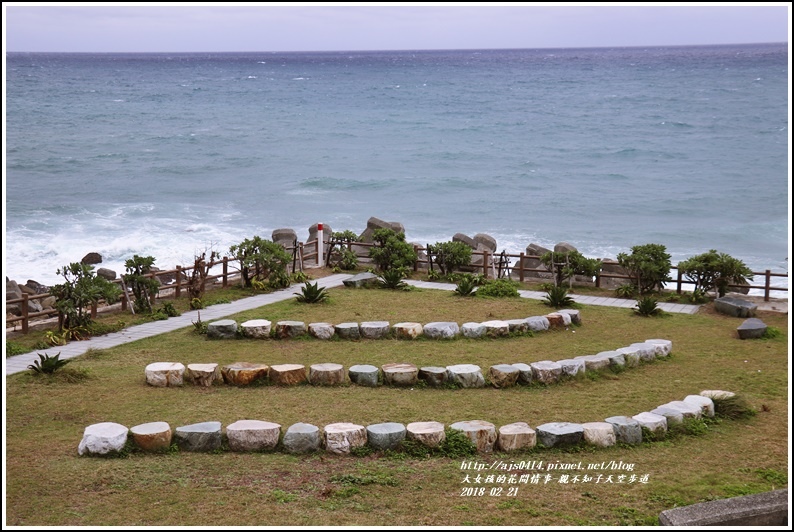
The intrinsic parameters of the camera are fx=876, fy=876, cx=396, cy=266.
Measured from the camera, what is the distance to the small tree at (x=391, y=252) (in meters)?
21.5

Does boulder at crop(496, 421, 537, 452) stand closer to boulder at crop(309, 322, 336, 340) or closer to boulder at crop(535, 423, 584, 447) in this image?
boulder at crop(535, 423, 584, 447)

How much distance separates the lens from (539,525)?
8.21 metres

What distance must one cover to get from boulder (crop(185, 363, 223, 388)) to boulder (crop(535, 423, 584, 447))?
16.4ft

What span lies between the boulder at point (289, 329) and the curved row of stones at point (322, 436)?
5.22 meters

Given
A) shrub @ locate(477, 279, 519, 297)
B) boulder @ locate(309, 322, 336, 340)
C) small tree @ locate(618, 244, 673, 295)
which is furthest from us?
small tree @ locate(618, 244, 673, 295)

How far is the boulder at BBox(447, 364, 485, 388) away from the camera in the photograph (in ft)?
41.5

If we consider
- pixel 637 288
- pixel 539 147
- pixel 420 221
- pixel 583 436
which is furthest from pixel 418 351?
pixel 539 147

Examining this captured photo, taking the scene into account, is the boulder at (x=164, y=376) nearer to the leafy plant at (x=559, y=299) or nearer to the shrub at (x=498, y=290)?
the shrub at (x=498, y=290)

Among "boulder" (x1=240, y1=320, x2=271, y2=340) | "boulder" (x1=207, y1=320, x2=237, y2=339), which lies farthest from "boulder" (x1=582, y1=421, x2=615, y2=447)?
"boulder" (x1=207, y1=320, x2=237, y2=339)

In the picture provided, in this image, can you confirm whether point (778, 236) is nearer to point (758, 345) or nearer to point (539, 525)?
point (758, 345)

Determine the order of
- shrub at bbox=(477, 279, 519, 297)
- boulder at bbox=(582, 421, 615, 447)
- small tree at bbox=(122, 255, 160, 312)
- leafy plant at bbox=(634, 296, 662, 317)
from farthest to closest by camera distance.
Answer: shrub at bbox=(477, 279, 519, 297)
leafy plant at bbox=(634, 296, 662, 317)
small tree at bbox=(122, 255, 160, 312)
boulder at bbox=(582, 421, 615, 447)

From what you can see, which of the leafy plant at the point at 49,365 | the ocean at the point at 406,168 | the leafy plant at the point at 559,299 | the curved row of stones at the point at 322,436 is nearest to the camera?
the curved row of stones at the point at 322,436

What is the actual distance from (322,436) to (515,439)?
7.31ft

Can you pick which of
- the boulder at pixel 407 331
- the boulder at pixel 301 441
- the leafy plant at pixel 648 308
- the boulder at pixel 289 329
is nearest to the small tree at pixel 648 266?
the leafy plant at pixel 648 308
